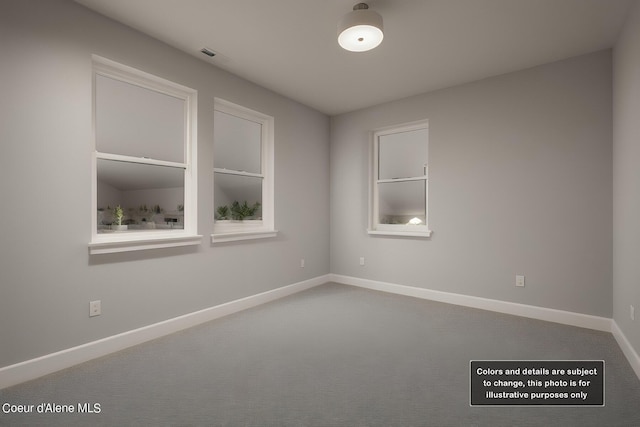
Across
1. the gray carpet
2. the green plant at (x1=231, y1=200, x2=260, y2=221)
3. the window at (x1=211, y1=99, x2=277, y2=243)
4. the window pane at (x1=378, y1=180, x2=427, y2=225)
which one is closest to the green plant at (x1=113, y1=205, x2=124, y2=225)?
the window at (x1=211, y1=99, x2=277, y2=243)

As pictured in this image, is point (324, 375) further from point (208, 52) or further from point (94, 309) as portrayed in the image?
point (208, 52)

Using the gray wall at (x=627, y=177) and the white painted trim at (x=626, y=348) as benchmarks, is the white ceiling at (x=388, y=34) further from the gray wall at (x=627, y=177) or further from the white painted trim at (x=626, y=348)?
the white painted trim at (x=626, y=348)

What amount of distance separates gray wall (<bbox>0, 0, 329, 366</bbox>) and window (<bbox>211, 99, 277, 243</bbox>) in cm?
24

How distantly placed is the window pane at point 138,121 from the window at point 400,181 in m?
2.76

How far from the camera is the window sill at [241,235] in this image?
3.48 metres

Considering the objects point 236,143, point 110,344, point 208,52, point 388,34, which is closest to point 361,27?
point 388,34

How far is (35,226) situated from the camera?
225 cm

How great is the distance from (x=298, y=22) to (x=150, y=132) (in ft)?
5.45

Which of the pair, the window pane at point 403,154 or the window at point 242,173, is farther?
the window pane at point 403,154

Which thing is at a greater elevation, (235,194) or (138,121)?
(138,121)

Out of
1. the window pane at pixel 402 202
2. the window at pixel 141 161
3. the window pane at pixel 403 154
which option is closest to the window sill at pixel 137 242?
the window at pixel 141 161

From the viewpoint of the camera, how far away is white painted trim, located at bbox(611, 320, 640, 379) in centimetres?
225

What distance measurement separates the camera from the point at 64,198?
2.39m

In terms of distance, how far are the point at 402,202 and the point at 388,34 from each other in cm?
237
